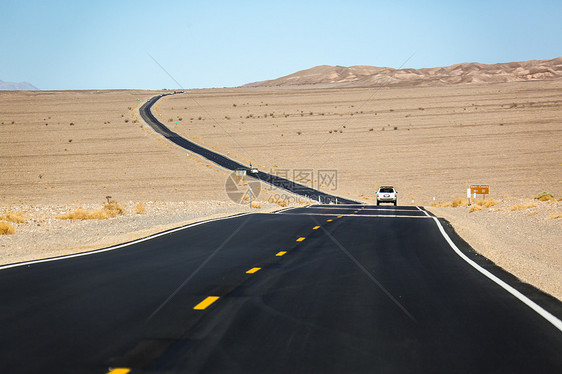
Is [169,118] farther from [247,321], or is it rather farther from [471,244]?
[247,321]

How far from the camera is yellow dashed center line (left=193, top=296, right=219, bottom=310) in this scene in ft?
26.1

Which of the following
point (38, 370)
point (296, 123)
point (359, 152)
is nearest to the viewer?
point (38, 370)

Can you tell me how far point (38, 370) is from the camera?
5.33 meters

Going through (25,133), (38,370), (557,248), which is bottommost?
(557,248)

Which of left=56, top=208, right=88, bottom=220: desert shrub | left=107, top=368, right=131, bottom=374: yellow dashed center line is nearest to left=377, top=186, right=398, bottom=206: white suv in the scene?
left=56, top=208, right=88, bottom=220: desert shrub

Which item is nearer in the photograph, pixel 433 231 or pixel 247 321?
pixel 247 321

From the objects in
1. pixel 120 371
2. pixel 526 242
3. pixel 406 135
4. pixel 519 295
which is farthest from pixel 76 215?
pixel 406 135

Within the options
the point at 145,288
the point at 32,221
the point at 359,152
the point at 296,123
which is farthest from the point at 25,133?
the point at 145,288

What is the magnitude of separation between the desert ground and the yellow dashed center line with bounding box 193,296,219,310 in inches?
210

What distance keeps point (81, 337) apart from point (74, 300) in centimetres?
217

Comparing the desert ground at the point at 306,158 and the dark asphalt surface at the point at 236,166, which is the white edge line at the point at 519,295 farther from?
the dark asphalt surface at the point at 236,166

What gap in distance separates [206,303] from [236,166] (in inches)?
2388

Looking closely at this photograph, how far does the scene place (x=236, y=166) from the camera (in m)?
68.6

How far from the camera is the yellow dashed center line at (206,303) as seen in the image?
26.1 ft
